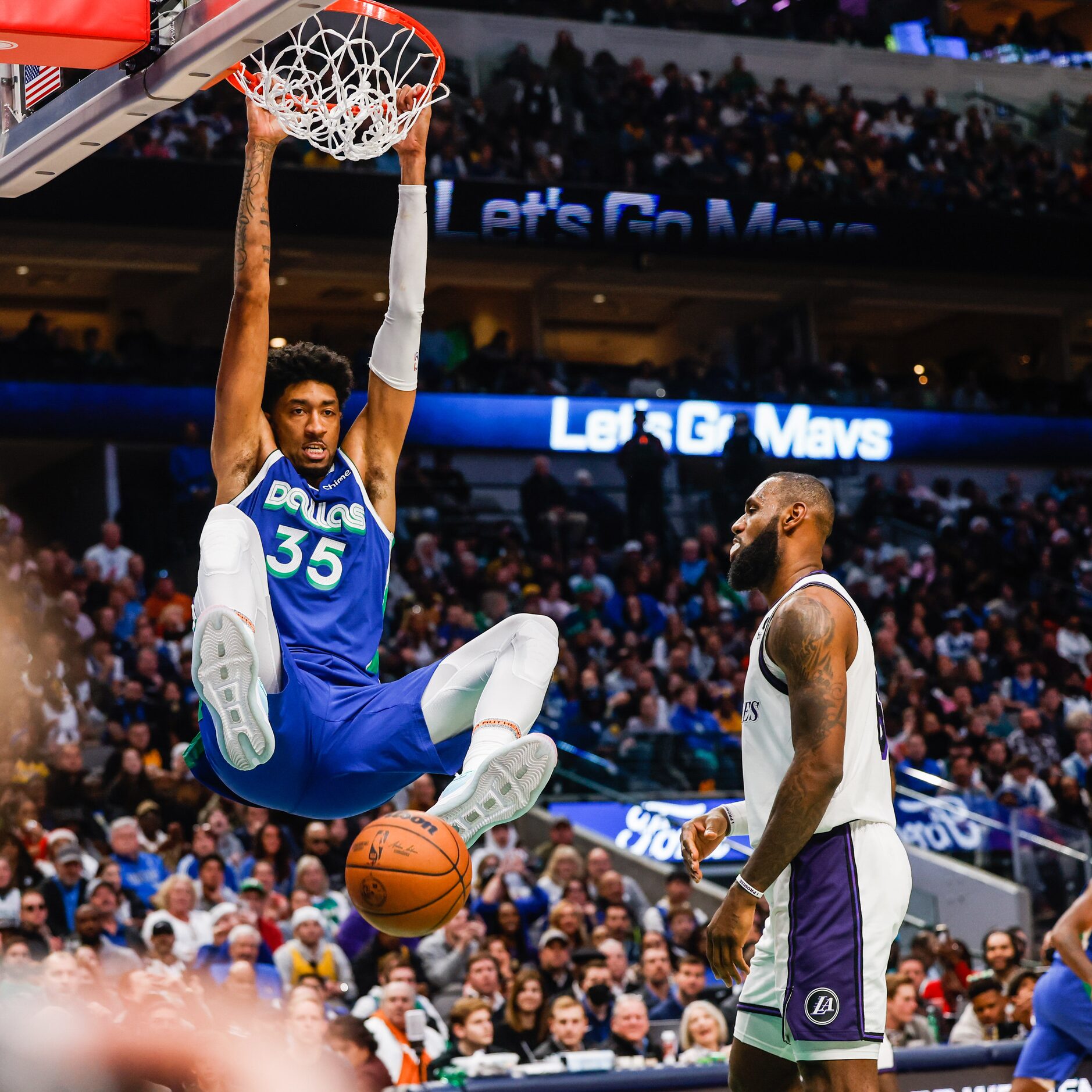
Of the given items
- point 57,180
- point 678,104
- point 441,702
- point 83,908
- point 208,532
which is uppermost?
point 678,104

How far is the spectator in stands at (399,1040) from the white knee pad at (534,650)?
13.5 feet

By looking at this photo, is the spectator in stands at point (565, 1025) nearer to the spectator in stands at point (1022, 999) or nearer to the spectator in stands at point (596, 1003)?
the spectator in stands at point (596, 1003)

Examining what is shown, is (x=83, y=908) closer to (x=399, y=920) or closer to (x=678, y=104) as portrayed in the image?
(x=399, y=920)

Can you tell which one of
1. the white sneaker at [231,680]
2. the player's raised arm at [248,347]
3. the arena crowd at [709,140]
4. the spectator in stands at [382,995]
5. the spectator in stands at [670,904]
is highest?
the arena crowd at [709,140]

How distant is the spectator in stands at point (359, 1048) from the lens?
7.79 m

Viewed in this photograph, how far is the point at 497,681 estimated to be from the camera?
4.90 meters

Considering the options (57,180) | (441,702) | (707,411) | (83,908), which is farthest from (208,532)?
(707,411)

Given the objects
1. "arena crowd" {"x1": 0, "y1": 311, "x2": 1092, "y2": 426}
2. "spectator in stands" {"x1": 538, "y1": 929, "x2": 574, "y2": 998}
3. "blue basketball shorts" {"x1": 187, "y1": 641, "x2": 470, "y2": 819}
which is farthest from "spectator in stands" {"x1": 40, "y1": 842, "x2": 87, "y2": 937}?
"arena crowd" {"x1": 0, "y1": 311, "x2": 1092, "y2": 426}

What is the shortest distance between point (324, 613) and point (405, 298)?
110 centimetres

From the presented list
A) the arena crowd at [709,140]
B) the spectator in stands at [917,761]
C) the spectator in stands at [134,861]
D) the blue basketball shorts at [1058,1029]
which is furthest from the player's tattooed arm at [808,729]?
the arena crowd at [709,140]

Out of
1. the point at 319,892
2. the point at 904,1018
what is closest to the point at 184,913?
the point at 319,892

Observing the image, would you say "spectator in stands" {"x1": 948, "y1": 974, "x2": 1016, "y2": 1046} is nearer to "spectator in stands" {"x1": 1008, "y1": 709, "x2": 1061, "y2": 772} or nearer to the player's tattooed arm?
the player's tattooed arm

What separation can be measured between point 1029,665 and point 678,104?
9333mm

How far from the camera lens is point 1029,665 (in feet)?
58.6
